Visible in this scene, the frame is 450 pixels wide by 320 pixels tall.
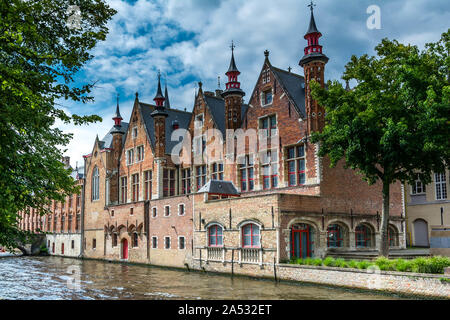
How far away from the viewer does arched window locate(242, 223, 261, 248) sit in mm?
24469

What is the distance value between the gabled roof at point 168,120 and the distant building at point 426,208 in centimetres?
2000

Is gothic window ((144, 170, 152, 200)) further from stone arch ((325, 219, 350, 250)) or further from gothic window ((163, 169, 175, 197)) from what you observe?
stone arch ((325, 219, 350, 250))

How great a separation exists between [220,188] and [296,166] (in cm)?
550

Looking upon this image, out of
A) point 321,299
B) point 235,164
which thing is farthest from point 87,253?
point 321,299

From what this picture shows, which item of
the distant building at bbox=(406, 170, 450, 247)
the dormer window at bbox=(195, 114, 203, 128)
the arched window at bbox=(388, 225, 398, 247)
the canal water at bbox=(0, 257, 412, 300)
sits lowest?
the canal water at bbox=(0, 257, 412, 300)

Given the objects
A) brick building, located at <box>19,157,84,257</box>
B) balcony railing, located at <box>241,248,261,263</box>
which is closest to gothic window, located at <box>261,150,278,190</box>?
balcony railing, located at <box>241,248,261,263</box>

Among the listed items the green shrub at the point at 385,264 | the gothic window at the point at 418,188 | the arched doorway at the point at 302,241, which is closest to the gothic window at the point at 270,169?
the arched doorway at the point at 302,241

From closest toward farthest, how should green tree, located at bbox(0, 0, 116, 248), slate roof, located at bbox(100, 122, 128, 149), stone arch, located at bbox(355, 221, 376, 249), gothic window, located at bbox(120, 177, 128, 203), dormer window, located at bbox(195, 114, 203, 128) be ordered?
green tree, located at bbox(0, 0, 116, 248), stone arch, located at bbox(355, 221, 376, 249), dormer window, located at bbox(195, 114, 203, 128), gothic window, located at bbox(120, 177, 128, 203), slate roof, located at bbox(100, 122, 128, 149)

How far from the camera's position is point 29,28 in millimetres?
9102

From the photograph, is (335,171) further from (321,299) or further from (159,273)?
(159,273)

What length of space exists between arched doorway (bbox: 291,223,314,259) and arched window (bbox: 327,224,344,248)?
1745mm

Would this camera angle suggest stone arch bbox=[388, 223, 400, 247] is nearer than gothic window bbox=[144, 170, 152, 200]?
Yes

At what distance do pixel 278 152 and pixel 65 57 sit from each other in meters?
19.7

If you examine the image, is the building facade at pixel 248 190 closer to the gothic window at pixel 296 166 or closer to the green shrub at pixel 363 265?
the gothic window at pixel 296 166
